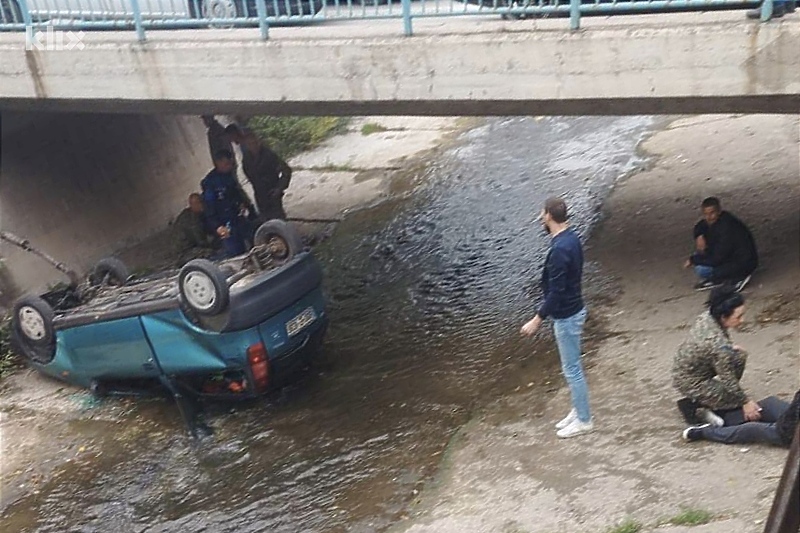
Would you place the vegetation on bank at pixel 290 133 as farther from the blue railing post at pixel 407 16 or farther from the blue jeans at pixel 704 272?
the blue jeans at pixel 704 272

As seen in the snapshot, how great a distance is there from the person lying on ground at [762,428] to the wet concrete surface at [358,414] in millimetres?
1344

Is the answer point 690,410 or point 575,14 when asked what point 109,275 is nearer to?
point 575,14

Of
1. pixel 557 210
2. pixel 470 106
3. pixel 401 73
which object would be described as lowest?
pixel 557 210

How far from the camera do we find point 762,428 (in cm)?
475

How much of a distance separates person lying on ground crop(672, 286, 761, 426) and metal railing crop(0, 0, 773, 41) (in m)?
2.03

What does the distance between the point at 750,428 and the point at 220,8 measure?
5.95 m

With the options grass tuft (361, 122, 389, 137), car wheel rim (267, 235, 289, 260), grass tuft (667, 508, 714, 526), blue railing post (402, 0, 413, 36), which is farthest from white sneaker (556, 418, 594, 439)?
grass tuft (361, 122, 389, 137)

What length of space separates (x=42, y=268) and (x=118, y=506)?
14.2 feet

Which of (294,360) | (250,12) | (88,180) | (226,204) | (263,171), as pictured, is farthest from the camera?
(88,180)

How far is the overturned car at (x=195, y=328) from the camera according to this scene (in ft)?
20.1

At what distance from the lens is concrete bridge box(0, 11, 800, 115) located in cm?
535

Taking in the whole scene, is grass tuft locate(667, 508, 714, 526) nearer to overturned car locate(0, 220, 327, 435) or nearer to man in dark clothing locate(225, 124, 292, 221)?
overturned car locate(0, 220, 327, 435)

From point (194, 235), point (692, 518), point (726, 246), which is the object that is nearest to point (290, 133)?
point (194, 235)

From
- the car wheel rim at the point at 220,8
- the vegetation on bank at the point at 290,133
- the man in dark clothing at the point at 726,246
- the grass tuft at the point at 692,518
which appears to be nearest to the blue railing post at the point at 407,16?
the car wheel rim at the point at 220,8
